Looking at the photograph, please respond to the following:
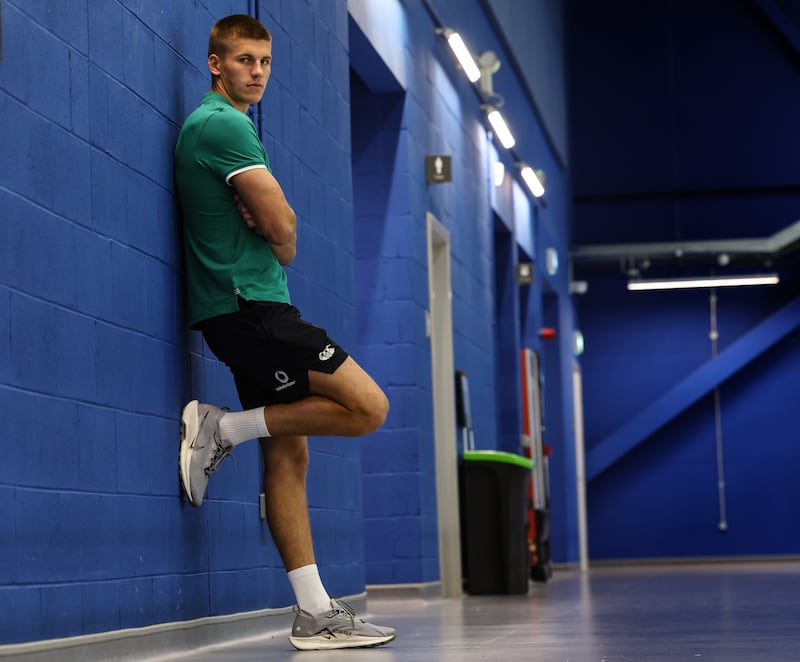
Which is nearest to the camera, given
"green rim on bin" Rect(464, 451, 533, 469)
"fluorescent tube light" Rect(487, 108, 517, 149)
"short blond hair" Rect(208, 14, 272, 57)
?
"short blond hair" Rect(208, 14, 272, 57)

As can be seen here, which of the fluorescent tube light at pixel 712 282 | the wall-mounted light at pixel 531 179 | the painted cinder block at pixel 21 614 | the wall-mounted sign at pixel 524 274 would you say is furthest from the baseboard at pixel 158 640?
the fluorescent tube light at pixel 712 282

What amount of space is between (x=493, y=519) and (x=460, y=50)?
107 inches

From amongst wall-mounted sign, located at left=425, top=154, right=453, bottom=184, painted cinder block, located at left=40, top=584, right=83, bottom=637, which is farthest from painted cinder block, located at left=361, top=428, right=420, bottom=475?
painted cinder block, located at left=40, top=584, right=83, bottom=637

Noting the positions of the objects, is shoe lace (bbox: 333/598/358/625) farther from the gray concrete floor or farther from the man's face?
the man's face

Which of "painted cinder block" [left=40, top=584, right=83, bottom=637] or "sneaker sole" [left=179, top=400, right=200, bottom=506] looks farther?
"sneaker sole" [left=179, top=400, right=200, bottom=506]

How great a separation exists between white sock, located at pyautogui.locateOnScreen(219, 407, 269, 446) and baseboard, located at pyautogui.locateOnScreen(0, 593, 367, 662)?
1.65 feet

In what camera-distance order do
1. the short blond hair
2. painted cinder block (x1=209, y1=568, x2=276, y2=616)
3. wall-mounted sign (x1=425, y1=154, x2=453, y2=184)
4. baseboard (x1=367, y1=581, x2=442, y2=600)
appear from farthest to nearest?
wall-mounted sign (x1=425, y1=154, x2=453, y2=184), baseboard (x1=367, y1=581, x2=442, y2=600), painted cinder block (x1=209, y1=568, x2=276, y2=616), the short blond hair

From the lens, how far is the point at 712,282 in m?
15.5

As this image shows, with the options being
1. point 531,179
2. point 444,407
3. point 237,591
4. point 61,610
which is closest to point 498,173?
point 531,179

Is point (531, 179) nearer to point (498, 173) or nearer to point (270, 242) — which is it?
point (498, 173)

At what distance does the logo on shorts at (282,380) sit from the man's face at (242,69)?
2.61 feet

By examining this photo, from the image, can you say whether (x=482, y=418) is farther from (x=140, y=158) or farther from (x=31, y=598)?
(x=31, y=598)

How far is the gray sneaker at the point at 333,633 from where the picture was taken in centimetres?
369

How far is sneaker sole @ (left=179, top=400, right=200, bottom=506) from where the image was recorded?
3652mm
